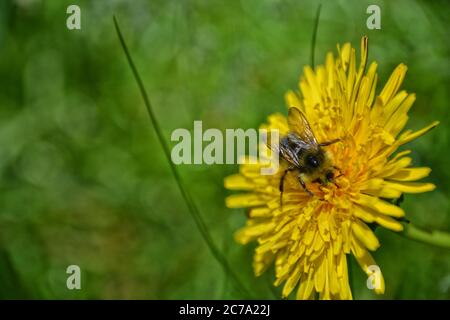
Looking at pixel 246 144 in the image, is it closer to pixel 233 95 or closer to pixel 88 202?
pixel 233 95

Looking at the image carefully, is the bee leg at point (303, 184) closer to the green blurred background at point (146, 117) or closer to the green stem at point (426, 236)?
the green stem at point (426, 236)

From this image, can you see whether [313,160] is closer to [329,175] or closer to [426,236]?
[329,175]

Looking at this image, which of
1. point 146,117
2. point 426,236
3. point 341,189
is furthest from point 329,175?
point 146,117

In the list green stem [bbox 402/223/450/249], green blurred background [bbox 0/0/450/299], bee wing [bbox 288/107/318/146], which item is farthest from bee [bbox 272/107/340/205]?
green blurred background [bbox 0/0/450/299]

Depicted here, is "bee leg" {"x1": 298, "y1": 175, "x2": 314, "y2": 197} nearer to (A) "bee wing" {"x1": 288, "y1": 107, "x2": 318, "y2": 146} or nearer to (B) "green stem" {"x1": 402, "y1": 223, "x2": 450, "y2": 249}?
(A) "bee wing" {"x1": 288, "y1": 107, "x2": 318, "y2": 146}
